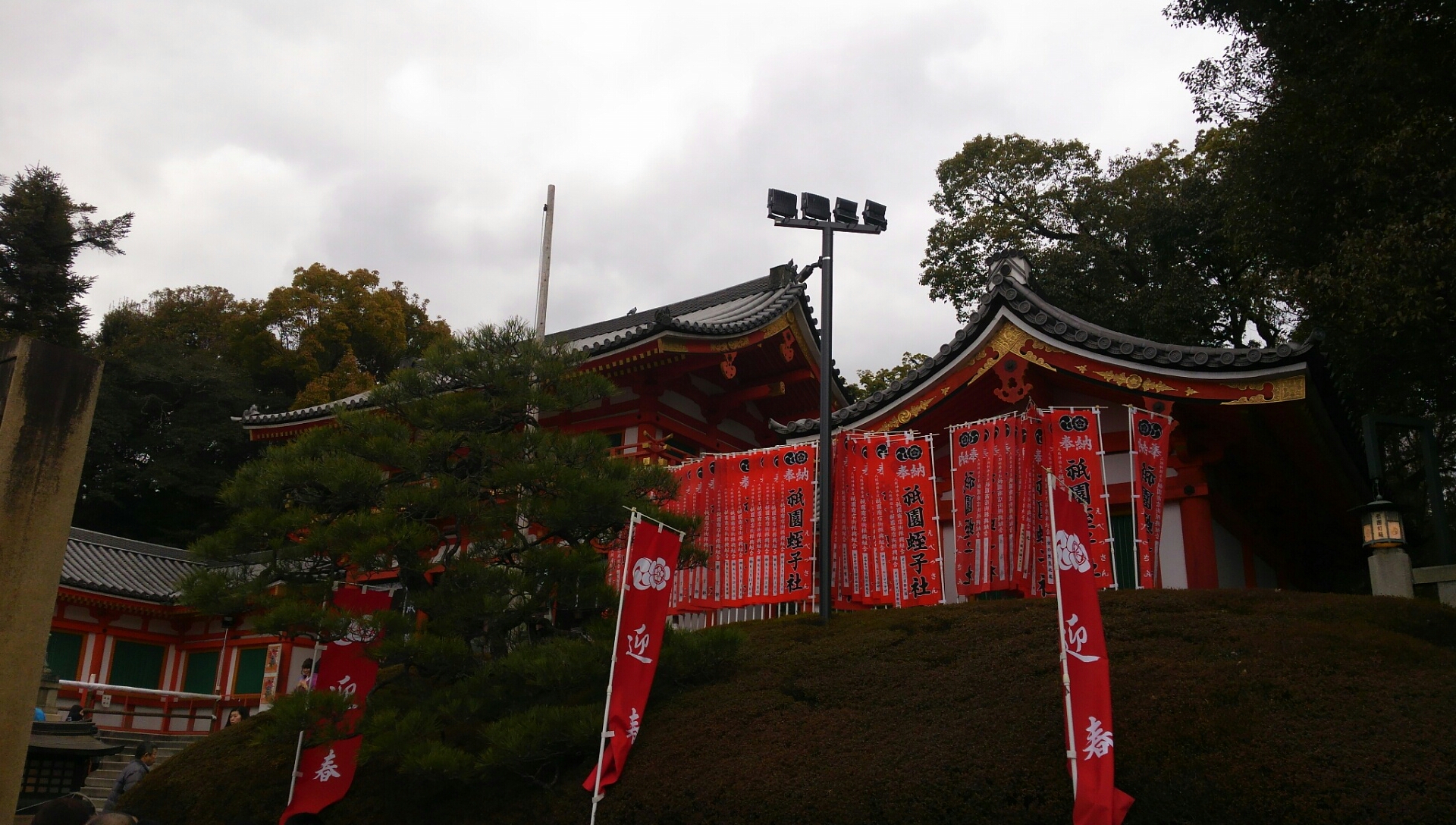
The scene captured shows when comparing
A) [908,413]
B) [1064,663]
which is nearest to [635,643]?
[1064,663]

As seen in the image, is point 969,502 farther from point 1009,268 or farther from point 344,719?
point 344,719

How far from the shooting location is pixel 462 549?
467 inches

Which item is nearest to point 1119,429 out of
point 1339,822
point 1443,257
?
point 1443,257

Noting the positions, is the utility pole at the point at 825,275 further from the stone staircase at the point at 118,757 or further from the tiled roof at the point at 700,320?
the stone staircase at the point at 118,757

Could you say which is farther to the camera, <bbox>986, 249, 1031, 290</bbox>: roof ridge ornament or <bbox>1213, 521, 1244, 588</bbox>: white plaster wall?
<bbox>1213, 521, 1244, 588</bbox>: white plaster wall

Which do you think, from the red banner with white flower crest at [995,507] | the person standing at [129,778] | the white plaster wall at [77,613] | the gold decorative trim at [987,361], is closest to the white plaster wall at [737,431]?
the gold decorative trim at [987,361]

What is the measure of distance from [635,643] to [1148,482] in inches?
252

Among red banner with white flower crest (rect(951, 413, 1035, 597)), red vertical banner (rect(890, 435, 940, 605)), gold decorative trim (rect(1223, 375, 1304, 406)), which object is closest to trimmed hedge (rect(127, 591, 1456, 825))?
red vertical banner (rect(890, 435, 940, 605))

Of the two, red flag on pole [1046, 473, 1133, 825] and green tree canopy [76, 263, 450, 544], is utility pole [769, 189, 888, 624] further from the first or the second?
green tree canopy [76, 263, 450, 544]

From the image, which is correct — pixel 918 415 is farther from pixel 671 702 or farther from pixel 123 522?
pixel 123 522

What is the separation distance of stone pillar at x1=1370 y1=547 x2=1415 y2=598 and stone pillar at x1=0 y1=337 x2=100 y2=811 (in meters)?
11.8

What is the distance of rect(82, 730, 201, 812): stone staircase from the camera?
18062mm

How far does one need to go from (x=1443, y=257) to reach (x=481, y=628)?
1232 cm

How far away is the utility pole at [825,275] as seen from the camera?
40.9 ft
